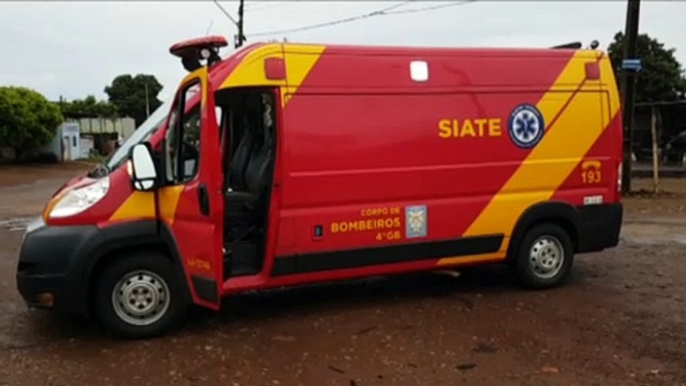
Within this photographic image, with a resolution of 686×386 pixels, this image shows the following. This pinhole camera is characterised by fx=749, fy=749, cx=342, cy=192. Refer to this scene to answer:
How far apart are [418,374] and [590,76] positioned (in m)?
3.97

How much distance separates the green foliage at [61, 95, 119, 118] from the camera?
171 ft

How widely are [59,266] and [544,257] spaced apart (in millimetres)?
4591

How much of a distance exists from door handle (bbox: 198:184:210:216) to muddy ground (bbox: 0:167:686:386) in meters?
1.08

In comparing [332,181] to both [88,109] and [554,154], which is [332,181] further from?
[88,109]

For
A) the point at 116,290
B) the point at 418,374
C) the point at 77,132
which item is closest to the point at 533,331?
the point at 418,374

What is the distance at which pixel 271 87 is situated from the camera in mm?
6199

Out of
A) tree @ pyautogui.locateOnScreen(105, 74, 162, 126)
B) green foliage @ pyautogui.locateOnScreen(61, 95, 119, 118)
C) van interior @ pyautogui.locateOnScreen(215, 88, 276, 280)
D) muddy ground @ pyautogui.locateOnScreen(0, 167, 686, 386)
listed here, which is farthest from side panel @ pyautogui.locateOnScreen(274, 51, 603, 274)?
tree @ pyautogui.locateOnScreen(105, 74, 162, 126)

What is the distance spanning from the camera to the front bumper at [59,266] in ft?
18.9

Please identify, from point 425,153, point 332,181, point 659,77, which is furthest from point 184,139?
point 659,77

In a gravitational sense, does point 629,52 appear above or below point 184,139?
above

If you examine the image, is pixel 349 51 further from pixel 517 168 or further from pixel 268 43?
pixel 517 168

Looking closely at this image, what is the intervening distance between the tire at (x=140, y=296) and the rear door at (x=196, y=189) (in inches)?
8.1

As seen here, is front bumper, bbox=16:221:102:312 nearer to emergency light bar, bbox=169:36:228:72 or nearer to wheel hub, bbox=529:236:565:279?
emergency light bar, bbox=169:36:228:72

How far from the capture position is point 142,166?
585 cm
